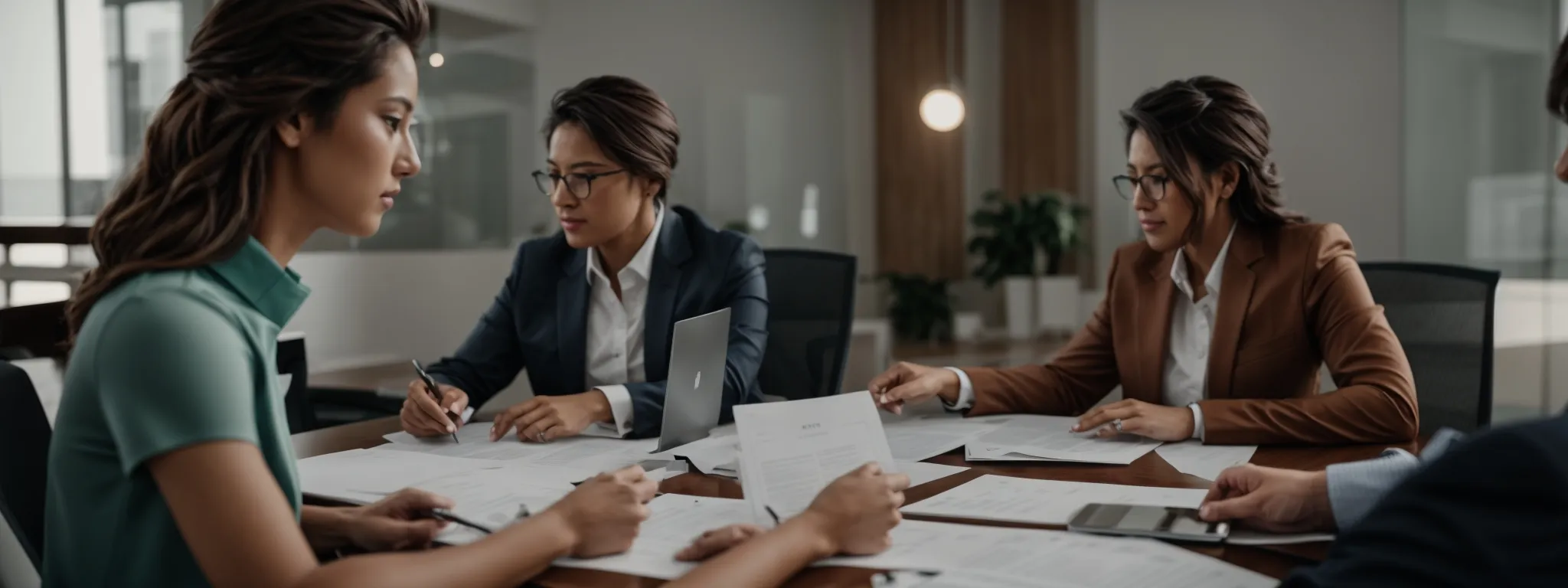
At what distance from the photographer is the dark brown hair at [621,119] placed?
7.57 feet

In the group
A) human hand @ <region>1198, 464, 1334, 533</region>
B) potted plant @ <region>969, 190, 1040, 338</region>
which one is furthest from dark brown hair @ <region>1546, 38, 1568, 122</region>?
potted plant @ <region>969, 190, 1040, 338</region>

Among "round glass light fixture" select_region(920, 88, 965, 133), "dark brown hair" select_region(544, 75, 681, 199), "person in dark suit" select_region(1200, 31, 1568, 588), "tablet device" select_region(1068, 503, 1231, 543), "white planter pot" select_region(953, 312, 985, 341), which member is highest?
"round glass light fixture" select_region(920, 88, 965, 133)

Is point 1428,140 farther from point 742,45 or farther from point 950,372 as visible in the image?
point 950,372

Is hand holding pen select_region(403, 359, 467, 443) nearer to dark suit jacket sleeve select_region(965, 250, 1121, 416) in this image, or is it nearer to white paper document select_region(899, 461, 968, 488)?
white paper document select_region(899, 461, 968, 488)

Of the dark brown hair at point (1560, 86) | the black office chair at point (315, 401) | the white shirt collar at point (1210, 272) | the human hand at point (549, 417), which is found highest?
the dark brown hair at point (1560, 86)

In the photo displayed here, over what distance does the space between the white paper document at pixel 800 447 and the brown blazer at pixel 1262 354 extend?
69 cm

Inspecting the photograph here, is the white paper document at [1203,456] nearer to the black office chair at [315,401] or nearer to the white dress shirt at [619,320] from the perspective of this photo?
the white dress shirt at [619,320]

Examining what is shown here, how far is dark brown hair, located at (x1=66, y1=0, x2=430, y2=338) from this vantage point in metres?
1.06

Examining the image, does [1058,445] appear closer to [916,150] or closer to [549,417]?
[549,417]

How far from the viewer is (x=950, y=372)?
2150mm

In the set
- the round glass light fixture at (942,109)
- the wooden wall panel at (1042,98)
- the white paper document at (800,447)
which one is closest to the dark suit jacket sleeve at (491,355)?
the white paper document at (800,447)

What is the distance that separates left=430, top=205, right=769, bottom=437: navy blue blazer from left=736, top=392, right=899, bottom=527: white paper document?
798mm

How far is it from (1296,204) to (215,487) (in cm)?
555

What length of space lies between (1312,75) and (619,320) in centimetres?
433
